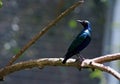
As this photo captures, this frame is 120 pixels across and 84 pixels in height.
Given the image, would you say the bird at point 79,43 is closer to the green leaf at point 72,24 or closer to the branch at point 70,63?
the branch at point 70,63

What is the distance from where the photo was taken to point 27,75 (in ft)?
23.4

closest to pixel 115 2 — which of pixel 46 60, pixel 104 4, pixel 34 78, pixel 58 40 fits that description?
pixel 104 4

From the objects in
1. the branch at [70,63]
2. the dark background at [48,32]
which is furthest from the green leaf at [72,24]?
the branch at [70,63]

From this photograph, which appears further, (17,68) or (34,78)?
(34,78)

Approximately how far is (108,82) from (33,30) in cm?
112

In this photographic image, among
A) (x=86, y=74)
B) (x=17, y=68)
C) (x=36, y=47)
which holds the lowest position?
(x=86, y=74)

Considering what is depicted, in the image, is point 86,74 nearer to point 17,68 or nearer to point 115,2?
point 115,2

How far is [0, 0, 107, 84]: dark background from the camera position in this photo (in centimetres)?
694

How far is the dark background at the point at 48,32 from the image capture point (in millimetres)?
6941

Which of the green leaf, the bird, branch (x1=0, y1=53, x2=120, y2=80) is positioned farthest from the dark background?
branch (x1=0, y1=53, x2=120, y2=80)

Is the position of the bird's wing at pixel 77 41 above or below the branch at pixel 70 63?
above

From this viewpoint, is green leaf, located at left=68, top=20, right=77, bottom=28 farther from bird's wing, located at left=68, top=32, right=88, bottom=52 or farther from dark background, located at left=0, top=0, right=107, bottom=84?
bird's wing, located at left=68, top=32, right=88, bottom=52

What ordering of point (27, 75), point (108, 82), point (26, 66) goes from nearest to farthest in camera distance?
point (26, 66)
point (108, 82)
point (27, 75)

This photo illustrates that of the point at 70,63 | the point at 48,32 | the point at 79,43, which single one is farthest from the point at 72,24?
the point at 70,63
